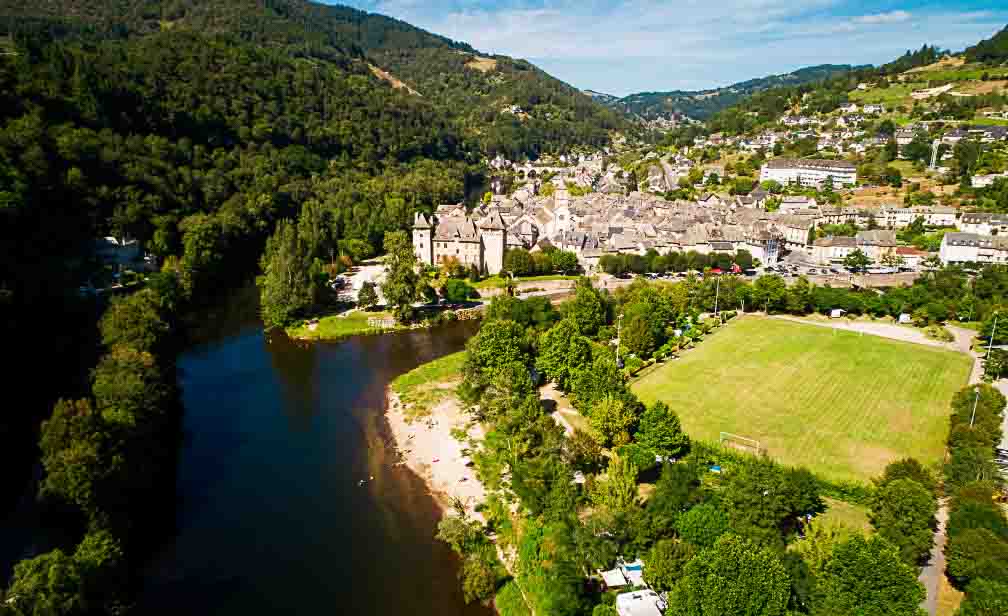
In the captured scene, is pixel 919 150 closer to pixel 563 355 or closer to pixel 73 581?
pixel 563 355

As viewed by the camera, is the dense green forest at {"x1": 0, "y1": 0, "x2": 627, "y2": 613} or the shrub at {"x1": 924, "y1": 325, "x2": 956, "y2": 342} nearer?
the dense green forest at {"x1": 0, "y1": 0, "x2": 627, "y2": 613}

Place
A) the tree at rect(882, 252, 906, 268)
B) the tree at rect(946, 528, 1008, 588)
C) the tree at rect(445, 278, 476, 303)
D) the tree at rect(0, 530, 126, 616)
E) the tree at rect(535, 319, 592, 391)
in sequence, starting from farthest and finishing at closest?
1. the tree at rect(882, 252, 906, 268)
2. the tree at rect(445, 278, 476, 303)
3. the tree at rect(535, 319, 592, 391)
4. the tree at rect(946, 528, 1008, 588)
5. the tree at rect(0, 530, 126, 616)

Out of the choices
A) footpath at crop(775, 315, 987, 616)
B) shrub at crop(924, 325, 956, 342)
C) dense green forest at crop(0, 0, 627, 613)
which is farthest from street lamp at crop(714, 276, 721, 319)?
dense green forest at crop(0, 0, 627, 613)

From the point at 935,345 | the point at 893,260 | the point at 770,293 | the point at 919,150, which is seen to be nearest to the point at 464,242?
the point at 770,293

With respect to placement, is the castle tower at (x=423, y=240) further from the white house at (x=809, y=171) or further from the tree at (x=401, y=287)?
the white house at (x=809, y=171)

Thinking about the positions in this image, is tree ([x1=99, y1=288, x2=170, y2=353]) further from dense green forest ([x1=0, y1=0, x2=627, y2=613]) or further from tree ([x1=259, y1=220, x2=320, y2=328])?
tree ([x1=259, y1=220, x2=320, y2=328])

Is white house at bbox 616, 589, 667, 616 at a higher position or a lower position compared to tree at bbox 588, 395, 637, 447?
lower

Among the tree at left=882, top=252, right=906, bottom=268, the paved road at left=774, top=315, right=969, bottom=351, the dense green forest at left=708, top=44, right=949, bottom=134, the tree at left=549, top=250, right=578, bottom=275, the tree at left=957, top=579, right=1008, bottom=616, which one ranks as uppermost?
the dense green forest at left=708, top=44, right=949, bottom=134
